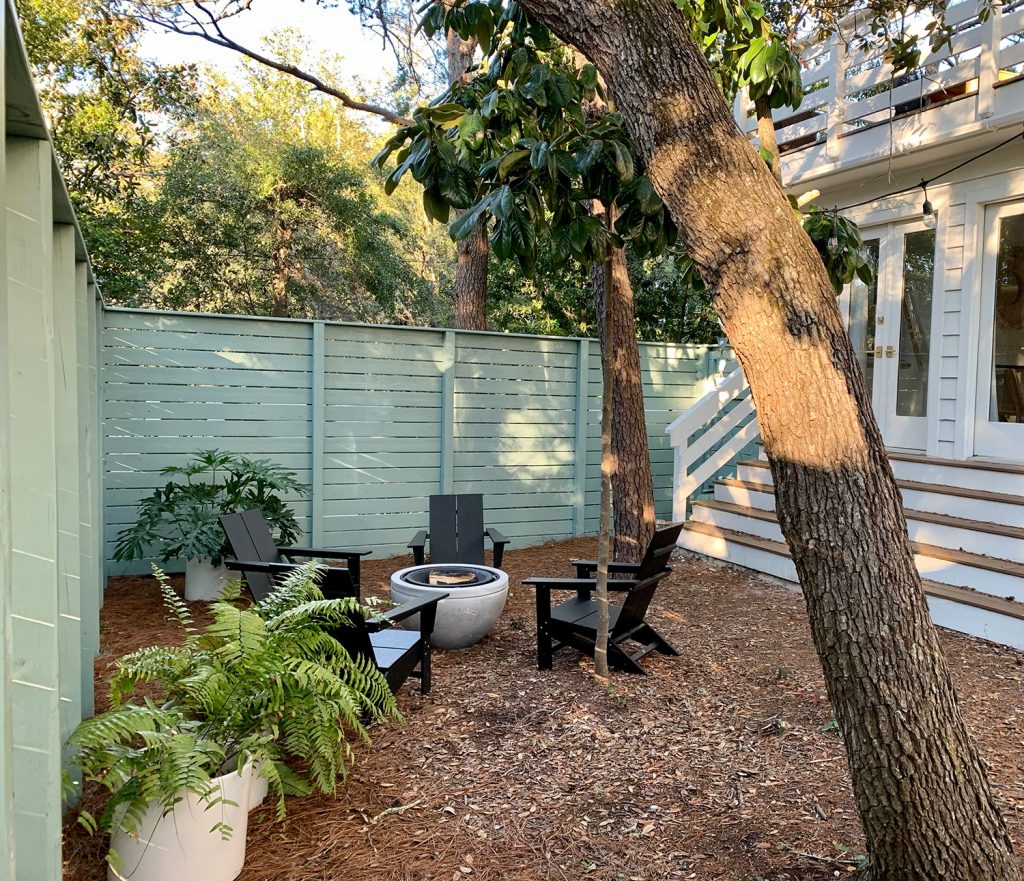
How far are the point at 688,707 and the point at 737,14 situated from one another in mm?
3585

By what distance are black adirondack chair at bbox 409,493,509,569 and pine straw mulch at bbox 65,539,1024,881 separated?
1.13 metres

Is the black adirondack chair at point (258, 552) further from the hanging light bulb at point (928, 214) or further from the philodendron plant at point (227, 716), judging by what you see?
the hanging light bulb at point (928, 214)

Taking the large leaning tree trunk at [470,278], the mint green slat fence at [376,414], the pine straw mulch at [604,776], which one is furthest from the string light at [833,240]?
the large leaning tree trunk at [470,278]

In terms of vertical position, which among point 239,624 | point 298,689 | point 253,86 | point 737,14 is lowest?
point 298,689

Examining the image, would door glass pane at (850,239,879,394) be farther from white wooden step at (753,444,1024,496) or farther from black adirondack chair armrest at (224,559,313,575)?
black adirondack chair armrest at (224,559,313,575)

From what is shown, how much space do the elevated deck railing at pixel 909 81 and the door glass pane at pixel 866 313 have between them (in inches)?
39.8

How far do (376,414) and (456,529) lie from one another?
156cm

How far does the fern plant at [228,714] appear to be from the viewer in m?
2.22

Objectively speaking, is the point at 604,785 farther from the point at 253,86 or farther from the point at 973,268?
the point at 253,86

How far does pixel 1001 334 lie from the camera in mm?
6211

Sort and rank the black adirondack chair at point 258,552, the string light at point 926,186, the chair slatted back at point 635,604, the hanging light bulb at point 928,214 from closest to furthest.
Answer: the chair slatted back at point 635,604 → the black adirondack chair at point 258,552 → the string light at point 926,186 → the hanging light bulb at point 928,214

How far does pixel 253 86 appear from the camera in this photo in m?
17.5

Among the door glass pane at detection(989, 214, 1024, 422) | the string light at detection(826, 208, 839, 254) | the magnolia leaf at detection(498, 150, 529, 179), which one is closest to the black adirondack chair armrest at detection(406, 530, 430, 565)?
the magnolia leaf at detection(498, 150, 529, 179)

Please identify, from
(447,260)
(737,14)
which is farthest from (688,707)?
(447,260)
